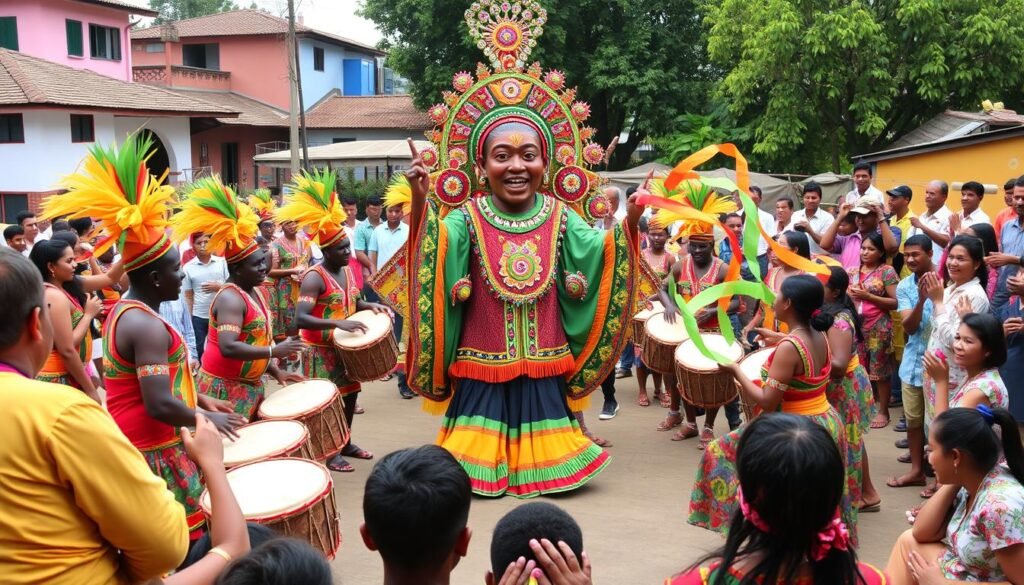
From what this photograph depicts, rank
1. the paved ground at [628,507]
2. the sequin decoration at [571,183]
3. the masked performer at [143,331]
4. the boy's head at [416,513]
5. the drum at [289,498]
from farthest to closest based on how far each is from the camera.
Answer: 1. the sequin decoration at [571,183]
2. the paved ground at [628,507]
3. the masked performer at [143,331]
4. the drum at [289,498]
5. the boy's head at [416,513]

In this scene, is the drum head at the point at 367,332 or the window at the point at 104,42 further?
the window at the point at 104,42

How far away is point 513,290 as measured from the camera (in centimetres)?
623

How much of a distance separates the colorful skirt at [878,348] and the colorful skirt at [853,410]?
1938 millimetres

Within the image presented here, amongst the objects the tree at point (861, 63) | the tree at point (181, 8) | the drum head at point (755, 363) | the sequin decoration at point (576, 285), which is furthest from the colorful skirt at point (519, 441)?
the tree at point (181, 8)

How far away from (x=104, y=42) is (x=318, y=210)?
25525 millimetres

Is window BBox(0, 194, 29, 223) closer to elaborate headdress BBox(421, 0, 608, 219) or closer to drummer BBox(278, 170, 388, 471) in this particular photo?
drummer BBox(278, 170, 388, 471)

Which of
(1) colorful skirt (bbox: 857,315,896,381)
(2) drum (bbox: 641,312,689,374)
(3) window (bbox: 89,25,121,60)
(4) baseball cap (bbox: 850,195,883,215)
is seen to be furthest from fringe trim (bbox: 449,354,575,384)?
(3) window (bbox: 89,25,121,60)

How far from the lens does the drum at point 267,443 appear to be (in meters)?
4.55

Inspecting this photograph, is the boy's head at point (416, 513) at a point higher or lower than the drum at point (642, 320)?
higher

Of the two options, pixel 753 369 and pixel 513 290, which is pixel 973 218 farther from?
pixel 513 290

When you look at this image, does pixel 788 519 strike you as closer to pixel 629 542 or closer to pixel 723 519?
pixel 723 519

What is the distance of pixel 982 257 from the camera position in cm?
596

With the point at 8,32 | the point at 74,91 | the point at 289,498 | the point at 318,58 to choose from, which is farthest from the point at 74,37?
the point at 289,498

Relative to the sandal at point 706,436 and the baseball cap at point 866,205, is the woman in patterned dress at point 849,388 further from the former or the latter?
the baseball cap at point 866,205
